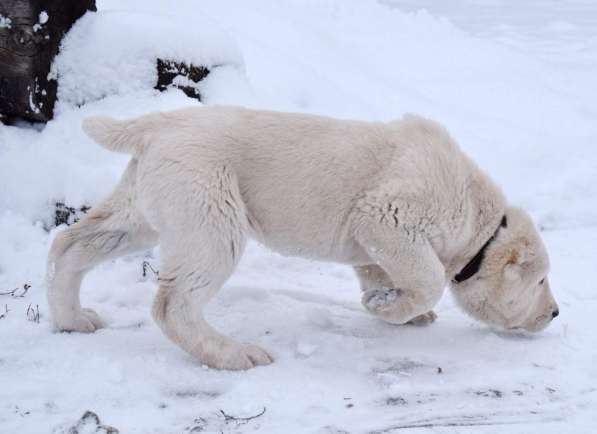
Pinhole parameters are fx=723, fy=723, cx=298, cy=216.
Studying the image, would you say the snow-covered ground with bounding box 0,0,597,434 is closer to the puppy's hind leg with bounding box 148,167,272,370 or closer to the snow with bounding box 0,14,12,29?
the puppy's hind leg with bounding box 148,167,272,370

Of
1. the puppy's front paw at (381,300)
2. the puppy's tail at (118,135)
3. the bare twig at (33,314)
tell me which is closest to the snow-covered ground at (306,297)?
the bare twig at (33,314)

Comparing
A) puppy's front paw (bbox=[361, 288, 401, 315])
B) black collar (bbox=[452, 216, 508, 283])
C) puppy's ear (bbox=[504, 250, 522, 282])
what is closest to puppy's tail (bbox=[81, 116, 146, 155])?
puppy's front paw (bbox=[361, 288, 401, 315])

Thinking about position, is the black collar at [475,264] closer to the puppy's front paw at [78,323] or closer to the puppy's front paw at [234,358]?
the puppy's front paw at [234,358]

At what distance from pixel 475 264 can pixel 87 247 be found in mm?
2568

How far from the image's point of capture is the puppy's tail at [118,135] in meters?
4.42

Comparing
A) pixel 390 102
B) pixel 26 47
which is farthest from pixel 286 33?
pixel 26 47

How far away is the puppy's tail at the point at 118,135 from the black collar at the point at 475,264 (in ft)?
7.47

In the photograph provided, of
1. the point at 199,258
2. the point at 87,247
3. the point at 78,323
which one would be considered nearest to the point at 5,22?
the point at 87,247

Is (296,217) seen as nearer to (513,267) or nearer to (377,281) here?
(377,281)

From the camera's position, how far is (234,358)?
13.7ft

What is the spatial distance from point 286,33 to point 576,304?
6.38 m

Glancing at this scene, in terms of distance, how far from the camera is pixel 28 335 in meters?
4.48

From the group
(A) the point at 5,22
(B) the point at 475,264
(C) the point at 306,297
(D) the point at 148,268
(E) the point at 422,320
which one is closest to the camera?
(B) the point at 475,264

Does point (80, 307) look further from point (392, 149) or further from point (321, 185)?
point (392, 149)
